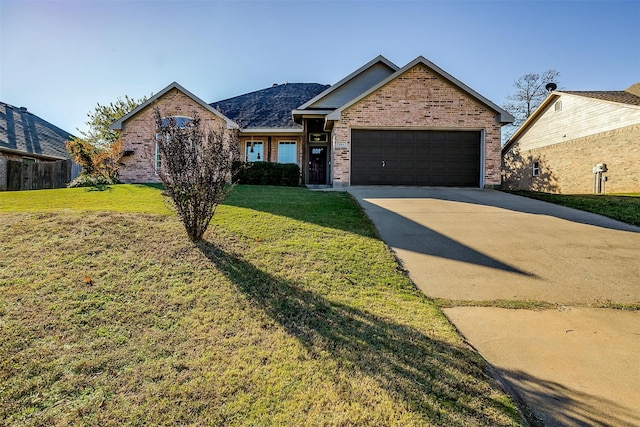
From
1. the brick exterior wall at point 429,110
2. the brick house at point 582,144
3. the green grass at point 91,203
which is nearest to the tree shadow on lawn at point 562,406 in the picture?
the green grass at point 91,203

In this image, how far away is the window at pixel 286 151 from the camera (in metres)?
18.1

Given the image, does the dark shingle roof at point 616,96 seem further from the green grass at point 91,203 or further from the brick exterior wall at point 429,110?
the green grass at point 91,203

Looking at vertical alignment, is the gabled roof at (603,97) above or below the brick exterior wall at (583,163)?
above

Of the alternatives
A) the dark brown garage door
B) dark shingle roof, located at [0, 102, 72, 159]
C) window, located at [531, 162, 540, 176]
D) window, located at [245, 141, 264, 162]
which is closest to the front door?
window, located at [245, 141, 264, 162]

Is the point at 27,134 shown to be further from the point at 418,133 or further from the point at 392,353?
the point at 392,353

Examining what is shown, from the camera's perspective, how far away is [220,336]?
3.04m

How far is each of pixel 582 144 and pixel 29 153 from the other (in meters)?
31.5

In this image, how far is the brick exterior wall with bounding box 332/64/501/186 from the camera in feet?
46.0

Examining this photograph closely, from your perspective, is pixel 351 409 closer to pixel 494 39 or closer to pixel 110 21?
pixel 110 21

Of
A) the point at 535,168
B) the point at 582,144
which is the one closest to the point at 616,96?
the point at 582,144

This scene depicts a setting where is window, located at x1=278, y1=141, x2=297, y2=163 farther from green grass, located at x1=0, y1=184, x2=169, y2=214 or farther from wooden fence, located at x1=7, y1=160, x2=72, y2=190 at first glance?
wooden fence, located at x1=7, y1=160, x2=72, y2=190

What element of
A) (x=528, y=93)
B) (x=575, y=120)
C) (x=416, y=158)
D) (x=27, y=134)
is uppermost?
(x=528, y=93)

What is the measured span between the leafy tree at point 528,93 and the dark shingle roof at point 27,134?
126 ft

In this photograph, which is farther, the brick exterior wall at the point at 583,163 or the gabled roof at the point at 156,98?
the brick exterior wall at the point at 583,163
